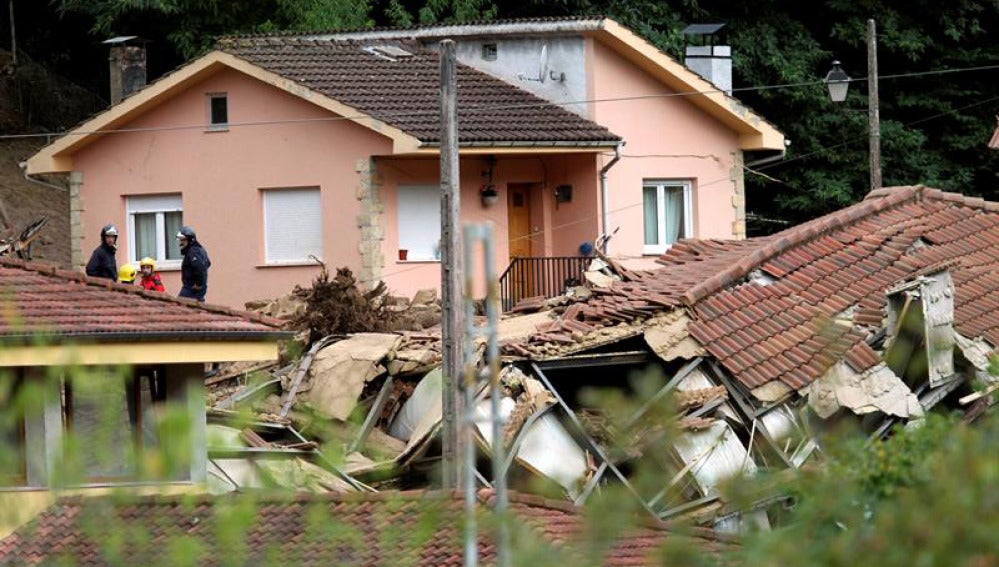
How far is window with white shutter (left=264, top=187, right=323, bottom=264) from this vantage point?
1174 inches

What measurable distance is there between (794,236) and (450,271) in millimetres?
5850

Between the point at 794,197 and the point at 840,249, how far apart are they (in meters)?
16.4

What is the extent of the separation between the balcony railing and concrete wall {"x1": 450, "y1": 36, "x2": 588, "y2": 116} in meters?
2.86

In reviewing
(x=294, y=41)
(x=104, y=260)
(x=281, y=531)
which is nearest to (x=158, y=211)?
(x=294, y=41)

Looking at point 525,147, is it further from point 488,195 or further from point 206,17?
point 206,17

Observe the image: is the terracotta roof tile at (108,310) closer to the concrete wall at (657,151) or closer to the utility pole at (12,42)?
the concrete wall at (657,151)

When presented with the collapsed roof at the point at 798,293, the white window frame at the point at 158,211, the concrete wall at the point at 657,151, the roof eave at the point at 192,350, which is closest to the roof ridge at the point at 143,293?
the roof eave at the point at 192,350

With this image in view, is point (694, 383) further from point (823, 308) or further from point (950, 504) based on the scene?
point (950, 504)

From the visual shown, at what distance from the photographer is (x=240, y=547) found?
711cm

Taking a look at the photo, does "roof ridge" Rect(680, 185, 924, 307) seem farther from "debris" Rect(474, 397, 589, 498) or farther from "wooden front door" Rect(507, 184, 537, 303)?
"wooden front door" Rect(507, 184, 537, 303)

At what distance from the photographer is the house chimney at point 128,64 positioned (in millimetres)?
34719

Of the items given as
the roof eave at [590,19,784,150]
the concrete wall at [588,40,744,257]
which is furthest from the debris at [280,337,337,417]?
the roof eave at [590,19,784,150]

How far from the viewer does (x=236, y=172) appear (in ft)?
99.4

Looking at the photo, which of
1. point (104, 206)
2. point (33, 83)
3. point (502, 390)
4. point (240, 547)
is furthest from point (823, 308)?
point (33, 83)
